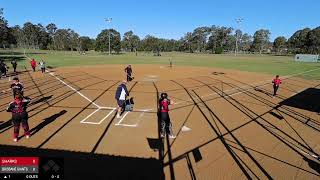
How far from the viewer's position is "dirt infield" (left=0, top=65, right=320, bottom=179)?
7.75m

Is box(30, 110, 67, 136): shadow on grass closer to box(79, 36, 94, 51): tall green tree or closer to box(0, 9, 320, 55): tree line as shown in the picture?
box(0, 9, 320, 55): tree line

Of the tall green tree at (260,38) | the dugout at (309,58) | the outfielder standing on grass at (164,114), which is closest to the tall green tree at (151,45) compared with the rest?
Answer: the tall green tree at (260,38)

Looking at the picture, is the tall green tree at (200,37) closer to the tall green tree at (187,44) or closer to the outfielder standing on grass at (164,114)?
the tall green tree at (187,44)

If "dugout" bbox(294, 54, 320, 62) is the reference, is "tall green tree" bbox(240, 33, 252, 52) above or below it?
above

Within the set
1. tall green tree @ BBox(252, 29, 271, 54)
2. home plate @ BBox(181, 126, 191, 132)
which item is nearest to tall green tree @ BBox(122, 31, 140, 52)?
tall green tree @ BBox(252, 29, 271, 54)

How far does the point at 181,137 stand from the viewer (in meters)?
10.2

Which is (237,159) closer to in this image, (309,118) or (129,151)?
(129,151)

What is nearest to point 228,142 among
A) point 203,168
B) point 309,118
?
point 203,168

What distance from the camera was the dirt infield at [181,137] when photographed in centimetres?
775

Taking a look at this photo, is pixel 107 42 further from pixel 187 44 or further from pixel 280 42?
pixel 280 42

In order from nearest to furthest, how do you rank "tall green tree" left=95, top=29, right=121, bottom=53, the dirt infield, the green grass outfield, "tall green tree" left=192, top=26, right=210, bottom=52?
1. the dirt infield
2. the green grass outfield
3. "tall green tree" left=95, top=29, right=121, bottom=53
4. "tall green tree" left=192, top=26, right=210, bottom=52

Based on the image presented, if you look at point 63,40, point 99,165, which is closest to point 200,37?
point 63,40

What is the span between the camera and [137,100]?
16.6 meters

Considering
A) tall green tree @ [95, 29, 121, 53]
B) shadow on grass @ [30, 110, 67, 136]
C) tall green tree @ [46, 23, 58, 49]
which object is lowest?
shadow on grass @ [30, 110, 67, 136]
